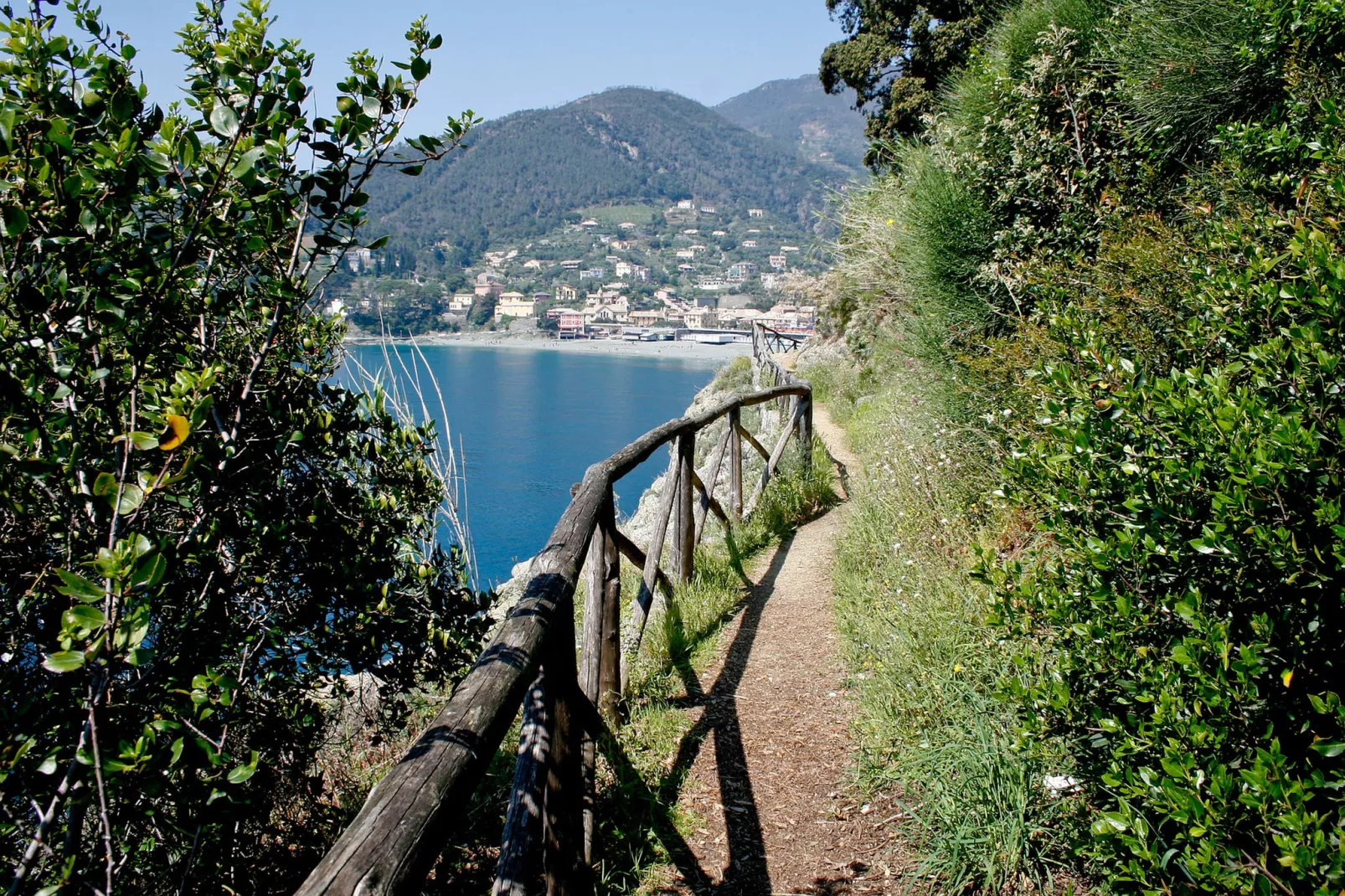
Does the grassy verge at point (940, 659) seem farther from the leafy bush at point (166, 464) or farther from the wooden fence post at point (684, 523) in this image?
the leafy bush at point (166, 464)

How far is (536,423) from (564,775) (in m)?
35.9

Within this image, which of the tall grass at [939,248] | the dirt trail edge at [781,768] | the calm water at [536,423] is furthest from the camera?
the calm water at [536,423]

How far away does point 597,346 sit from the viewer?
87.1m

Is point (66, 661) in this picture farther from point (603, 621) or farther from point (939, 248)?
point (939, 248)

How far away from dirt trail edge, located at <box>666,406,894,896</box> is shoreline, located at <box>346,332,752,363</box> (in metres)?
67.9

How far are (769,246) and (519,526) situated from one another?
519 ft

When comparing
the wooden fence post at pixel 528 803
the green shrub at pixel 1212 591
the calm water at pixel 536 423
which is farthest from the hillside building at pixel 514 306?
the green shrub at pixel 1212 591

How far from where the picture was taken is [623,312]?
345 feet

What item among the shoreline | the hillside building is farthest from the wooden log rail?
the hillside building

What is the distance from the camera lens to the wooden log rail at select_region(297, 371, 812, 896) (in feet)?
4.27

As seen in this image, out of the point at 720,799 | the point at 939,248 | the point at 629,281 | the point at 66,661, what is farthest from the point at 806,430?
the point at 629,281

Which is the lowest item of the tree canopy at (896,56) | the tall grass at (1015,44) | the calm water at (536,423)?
the calm water at (536,423)

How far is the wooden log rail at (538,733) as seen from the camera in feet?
4.27

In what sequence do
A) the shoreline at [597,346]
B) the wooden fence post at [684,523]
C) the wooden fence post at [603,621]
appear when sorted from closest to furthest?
the wooden fence post at [603,621]
the wooden fence post at [684,523]
the shoreline at [597,346]
